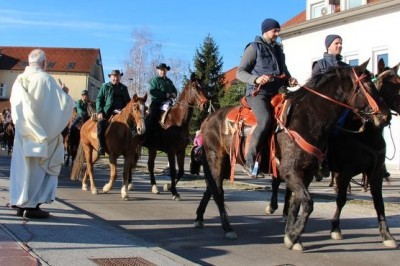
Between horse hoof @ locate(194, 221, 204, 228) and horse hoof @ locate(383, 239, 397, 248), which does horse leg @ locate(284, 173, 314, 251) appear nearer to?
horse hoof @ locate(383, 239, 397, 248)

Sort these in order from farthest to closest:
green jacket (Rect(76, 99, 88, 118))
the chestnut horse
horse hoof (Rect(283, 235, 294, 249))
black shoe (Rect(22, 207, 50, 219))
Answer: green jacket (Rect(76, 99, 88, 118)) < the chestnut horse < black shoe (Rect(22, 207, 50, 219)) < horse hoof (Rect(283, 235, 294, 249))

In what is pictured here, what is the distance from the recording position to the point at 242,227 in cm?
869

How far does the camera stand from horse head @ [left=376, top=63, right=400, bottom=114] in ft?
25.7

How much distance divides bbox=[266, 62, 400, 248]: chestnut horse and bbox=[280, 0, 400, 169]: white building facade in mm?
12735

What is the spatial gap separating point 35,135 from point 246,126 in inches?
116

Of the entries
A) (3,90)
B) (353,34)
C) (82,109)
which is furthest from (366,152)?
(3,90)

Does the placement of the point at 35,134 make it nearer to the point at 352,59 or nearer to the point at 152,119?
the point at 152,119

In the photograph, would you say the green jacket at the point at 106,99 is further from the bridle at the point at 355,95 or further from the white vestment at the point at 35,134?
the bridle at the point at 355,95

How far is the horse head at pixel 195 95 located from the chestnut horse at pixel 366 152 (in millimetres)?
4506

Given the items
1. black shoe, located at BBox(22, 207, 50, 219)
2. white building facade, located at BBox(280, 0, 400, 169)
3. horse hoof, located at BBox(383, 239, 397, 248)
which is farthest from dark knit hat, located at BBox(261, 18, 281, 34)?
white building facade, located at BBox(280, 0, 400, 169)

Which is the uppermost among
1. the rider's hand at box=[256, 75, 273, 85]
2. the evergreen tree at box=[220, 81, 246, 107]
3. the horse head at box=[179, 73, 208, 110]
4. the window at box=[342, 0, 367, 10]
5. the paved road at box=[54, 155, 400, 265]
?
the window at box=[342, 0, 367, 10]

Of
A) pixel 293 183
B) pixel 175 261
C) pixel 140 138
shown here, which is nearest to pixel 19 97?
pixel 175 261

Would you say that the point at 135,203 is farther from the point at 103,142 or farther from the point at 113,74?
the point at 113,74

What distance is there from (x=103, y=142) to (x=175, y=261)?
273 inches
